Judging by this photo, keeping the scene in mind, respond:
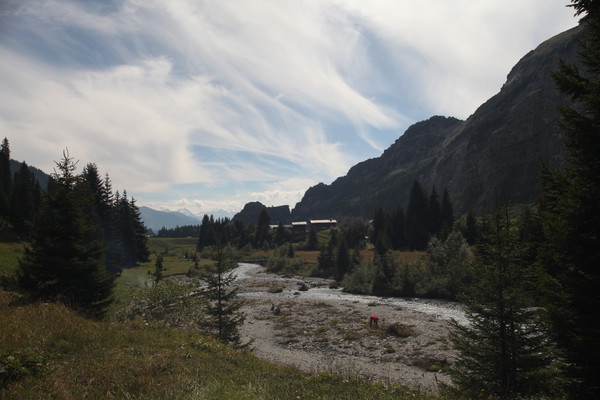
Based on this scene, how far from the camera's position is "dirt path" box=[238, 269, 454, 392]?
26844mm

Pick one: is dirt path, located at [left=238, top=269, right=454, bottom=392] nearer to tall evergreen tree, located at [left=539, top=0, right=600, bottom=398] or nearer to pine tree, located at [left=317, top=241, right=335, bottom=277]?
tall evergreen tree, located at [left=539, top=0, right=600, bottom=398]

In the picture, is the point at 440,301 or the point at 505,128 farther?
the point at 505,128

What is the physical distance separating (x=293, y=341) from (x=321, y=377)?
2547 centimetres

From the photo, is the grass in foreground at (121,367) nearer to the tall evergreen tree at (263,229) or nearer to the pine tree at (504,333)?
the pine tree at (504,333)

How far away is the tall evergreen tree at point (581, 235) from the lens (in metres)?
7.98

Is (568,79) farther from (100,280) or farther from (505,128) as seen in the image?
(505,128)

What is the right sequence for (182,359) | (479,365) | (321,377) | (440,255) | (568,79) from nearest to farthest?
(568,79) → (182,359) → (321,377) → (479,365) → (440,255)

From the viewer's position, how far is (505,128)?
170 m

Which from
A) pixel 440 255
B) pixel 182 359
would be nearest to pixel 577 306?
pixel 182 359

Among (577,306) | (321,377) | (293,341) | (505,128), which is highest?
(505,128)

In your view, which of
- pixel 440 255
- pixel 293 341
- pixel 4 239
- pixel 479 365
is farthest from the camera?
pixel 440 255

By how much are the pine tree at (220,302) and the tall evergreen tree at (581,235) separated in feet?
62.7

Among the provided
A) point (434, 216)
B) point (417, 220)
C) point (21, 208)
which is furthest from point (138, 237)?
point (434, 216)

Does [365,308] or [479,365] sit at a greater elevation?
[479,365]
